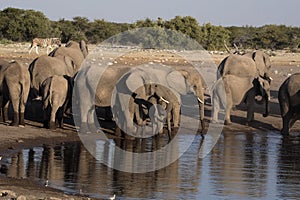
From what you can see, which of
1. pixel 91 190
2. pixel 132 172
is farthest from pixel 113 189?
pixel 132 172

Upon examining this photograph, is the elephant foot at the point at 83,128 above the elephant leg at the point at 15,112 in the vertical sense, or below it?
below

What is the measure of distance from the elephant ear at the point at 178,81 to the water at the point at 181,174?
215cm

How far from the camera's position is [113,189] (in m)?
11.6

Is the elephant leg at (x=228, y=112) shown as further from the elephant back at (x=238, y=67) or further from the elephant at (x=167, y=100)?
the elephant back at (x=238, y=67)

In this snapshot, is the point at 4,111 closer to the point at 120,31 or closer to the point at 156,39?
the point at 156,39

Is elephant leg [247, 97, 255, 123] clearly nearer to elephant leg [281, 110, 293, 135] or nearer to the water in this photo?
elephant leg [281, 110, 293, 135]

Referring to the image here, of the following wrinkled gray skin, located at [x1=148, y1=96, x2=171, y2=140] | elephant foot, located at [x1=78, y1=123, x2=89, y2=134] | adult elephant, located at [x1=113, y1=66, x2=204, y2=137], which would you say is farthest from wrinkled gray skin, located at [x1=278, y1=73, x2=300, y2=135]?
elephant foot, located at [x1=78, y1=123, x2=89, y2=134]

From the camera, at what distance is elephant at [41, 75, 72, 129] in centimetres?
1733

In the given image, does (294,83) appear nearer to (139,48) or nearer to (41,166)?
(41,166)

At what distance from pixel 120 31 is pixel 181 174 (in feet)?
216

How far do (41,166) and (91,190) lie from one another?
2.04m

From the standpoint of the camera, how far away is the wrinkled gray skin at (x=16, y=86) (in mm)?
17250

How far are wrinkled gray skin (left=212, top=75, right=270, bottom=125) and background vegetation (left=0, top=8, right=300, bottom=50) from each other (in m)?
35.3

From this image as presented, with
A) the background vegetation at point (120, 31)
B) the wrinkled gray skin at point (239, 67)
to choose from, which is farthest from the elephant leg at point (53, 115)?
the background vegetation at point (120, 31)
